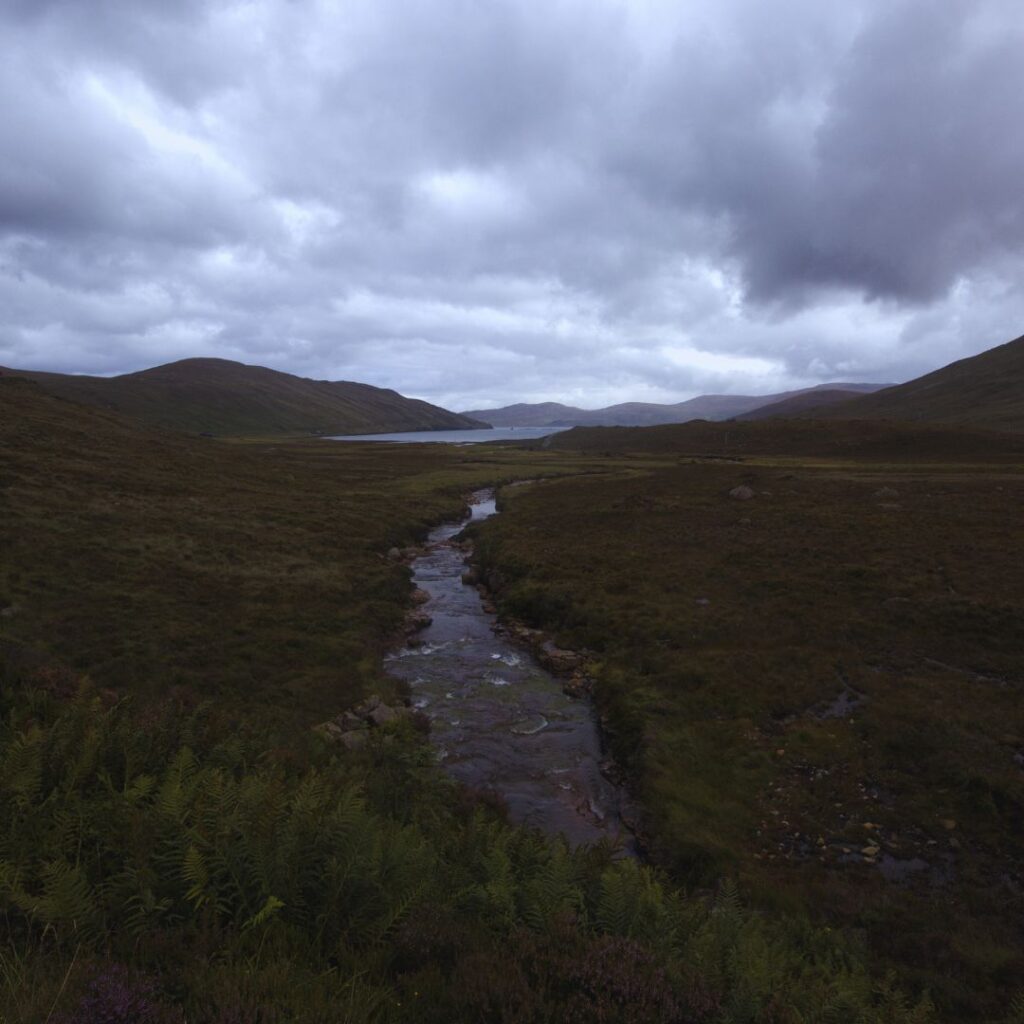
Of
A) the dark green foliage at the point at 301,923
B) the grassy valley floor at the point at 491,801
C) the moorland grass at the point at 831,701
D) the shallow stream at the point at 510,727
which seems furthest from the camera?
the shallow stream at the point at 510,727

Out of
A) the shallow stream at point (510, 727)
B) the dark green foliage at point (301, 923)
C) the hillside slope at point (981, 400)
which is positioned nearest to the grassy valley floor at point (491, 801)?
the dark green foliage at point (301, 923)

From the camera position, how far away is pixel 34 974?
4.25 metres

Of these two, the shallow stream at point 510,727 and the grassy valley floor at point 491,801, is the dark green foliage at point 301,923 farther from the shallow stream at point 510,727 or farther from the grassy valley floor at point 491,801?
the shallow stream at point 510,727

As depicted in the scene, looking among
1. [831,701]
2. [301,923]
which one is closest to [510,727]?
[831,701]

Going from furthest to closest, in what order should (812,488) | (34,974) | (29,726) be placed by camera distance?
(812,488) → (29,726) → (34,974)

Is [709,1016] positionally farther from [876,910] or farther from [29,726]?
[29,726]

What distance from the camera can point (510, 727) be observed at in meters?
18.0

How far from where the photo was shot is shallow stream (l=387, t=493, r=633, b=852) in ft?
46.4

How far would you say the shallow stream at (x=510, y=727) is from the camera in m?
14.2

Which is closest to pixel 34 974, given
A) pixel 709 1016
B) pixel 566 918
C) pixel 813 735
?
pixel 566 918

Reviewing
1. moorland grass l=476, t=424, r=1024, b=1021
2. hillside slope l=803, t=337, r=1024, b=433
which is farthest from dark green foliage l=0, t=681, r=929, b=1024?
hillside slope l=803, t=337, r=1024, b=433

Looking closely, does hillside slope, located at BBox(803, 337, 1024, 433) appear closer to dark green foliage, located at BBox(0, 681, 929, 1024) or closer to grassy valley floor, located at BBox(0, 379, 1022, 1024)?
grassy valley floor, located at BBox(0, 379, 1022, 1024)

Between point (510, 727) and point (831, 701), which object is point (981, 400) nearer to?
point (831, 701)

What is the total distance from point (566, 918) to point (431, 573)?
31.3 meters
